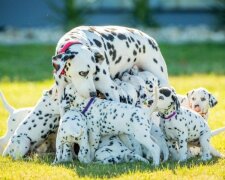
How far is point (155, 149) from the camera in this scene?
758 centimetres

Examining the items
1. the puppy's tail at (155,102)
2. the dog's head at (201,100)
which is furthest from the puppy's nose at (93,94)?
the dog's head at (201,100)

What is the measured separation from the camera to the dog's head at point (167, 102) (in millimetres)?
7742

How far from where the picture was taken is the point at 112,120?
7.69 metres

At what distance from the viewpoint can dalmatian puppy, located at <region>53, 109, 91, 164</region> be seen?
24.8ft

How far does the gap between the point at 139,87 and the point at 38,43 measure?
12.7 meters

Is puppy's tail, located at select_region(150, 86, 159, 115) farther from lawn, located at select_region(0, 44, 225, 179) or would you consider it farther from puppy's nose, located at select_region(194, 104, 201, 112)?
puppy's nose, located at select_region(194, 104, 201, 112)

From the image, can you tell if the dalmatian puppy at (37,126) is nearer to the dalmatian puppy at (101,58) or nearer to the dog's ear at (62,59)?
the dalmatian puppy at (101,58)

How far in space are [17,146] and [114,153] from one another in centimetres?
116

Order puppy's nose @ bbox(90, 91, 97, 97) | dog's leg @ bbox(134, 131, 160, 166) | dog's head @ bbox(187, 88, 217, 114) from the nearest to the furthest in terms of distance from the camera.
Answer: dog's leg @ bbox(134, 131, 160, 166), puppy's nose @ bbox(90, 91, 97, 97), dog's head @ bbox(187, 88, 217, 114)

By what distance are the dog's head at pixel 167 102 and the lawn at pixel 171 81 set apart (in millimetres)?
561

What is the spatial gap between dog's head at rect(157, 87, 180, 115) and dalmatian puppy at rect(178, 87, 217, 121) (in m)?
0.61

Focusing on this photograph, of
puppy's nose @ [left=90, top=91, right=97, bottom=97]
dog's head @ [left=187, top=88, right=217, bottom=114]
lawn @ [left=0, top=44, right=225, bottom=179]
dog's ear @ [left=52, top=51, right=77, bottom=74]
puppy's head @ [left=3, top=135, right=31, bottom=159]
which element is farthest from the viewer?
dog's head @ [left=187, top=88, right=217, bottom=114]

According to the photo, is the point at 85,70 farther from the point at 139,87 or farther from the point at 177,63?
the point at 177,63

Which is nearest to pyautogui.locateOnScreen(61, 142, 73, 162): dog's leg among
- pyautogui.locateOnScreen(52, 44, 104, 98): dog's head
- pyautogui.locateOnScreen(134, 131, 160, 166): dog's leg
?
pyautogui.locateOnScreen(52, 44, 104, 98): dog's head
